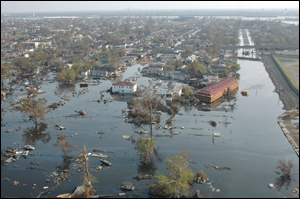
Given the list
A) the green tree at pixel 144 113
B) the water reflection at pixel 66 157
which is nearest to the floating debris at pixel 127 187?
the water reflection at pixel 66 157

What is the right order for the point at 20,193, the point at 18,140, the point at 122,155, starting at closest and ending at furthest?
the point at 20,193 < the point at 122,155 < the point at 18,140

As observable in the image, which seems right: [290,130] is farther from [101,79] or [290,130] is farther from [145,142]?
[101,79]

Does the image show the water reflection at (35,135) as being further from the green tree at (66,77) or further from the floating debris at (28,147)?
the green tree at (66,77)

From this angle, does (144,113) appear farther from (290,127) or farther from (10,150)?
(290,127)

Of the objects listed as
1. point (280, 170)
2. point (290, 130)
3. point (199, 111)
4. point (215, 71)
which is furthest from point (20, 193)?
point (215, 71)

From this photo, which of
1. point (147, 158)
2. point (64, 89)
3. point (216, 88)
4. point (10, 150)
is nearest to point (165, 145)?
point (147, 158)
